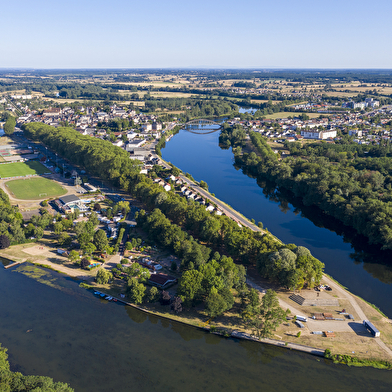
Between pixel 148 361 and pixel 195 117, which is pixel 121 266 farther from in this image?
pixel 195 117

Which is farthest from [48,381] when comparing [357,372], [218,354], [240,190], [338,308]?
[240,190]

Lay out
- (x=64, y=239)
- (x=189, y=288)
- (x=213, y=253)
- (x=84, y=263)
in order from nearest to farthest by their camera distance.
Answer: (x=189, y=288) → (x=84, y=263) → (x=213, y=253) → (x=64, y=239)

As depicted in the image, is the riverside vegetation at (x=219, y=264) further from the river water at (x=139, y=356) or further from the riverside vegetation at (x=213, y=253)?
the river water at (x=139, y=356)

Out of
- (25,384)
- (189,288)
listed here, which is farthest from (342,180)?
(25,384)

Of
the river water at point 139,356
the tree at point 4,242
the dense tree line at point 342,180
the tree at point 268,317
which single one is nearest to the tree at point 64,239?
the tree at point 4,242

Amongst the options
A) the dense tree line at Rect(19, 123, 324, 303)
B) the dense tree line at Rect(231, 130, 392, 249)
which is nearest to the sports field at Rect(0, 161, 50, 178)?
the dense tree line at Rect(19, 123, 324, 303)

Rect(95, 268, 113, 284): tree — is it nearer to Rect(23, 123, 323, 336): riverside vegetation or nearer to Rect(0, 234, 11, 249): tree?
Rect(23, 123, 323, 336): riverside vegetation

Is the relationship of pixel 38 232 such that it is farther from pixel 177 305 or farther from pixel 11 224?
pixel 177 305
